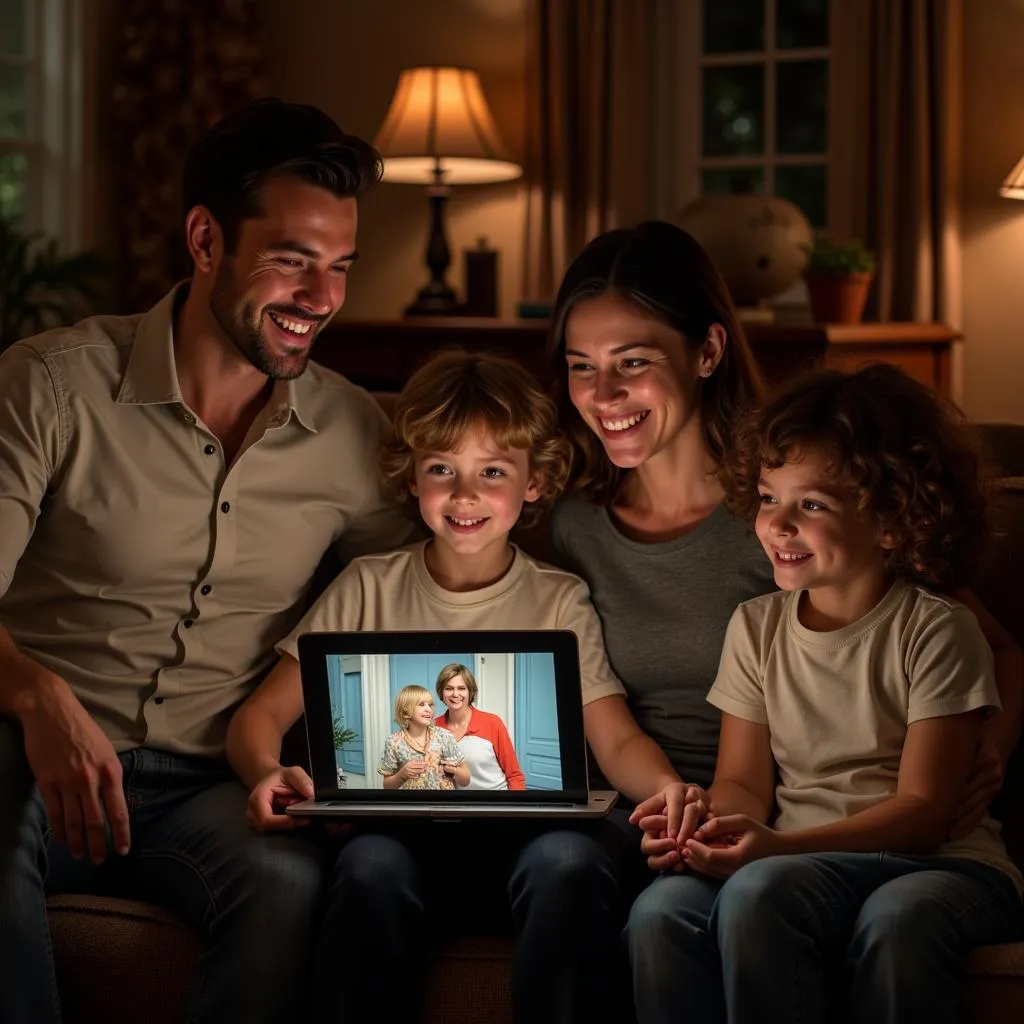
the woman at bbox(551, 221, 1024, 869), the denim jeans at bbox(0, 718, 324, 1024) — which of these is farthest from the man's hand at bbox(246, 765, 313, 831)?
the woman at bbox(551, 221, 1024, 869)

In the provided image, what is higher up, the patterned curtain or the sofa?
the patterned curtain

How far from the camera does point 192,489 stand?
199cm

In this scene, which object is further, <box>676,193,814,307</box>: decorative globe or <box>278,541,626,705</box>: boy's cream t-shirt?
<box>676,193,814,307</box>: decorative globe

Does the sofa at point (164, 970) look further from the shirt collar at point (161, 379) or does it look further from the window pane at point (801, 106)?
the window pane at point (801, 106)

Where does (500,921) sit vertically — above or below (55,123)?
below

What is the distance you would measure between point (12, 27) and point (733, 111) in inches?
86.6

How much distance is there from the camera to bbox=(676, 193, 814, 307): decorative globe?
11.6 feet

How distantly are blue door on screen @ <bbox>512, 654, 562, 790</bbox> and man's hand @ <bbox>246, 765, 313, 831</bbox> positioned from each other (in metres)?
0.27

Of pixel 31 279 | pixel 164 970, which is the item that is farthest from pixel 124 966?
pixel 31 279

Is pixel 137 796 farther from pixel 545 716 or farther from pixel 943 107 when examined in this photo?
pixel 943 107

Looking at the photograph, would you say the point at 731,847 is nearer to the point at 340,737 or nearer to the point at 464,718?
the point at 464,718

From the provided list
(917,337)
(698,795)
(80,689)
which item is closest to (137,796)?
(80,689)

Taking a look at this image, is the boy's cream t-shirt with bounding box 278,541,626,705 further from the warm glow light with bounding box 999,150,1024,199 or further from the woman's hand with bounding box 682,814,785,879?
the warm glow light with bounding box 999,150,1024,199

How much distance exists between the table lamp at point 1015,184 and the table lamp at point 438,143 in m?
1.32
